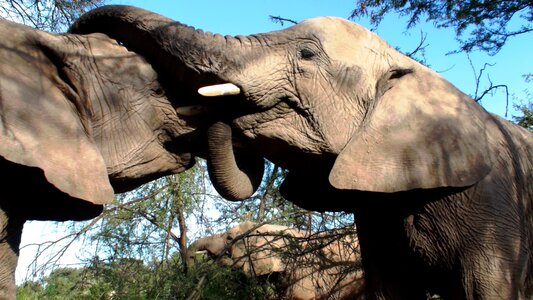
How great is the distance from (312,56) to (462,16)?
16.5 ft

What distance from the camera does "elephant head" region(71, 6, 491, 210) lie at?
3.54 metres

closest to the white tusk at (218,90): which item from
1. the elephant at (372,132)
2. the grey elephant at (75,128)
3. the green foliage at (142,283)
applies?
the elephant at (372,132)

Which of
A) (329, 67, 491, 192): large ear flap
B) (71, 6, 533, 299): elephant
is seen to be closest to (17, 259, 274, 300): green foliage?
(71, 6, 533, 299): elephant

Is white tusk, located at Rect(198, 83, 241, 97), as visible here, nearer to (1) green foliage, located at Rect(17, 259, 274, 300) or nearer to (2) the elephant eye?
(2) the elephant eye

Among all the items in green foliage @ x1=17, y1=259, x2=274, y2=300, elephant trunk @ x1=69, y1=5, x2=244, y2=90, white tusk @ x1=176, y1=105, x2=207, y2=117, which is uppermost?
elephant trunk @ x1=69, y1=5, x2=244, y2=90

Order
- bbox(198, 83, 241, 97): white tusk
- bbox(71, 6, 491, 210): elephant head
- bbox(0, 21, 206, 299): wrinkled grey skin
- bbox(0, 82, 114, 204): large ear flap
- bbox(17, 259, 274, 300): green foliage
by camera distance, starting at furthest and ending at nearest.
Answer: bbox(17, 259, 274, 300): green foliage < bbox(71, 6, 491, 210): elephant head < bbox(198, 83, 241, 97): white tusk < bbox(0, 21, 206, 299): wrinkled grey skin < bbox(0, 82, 114, 204): large ear flap

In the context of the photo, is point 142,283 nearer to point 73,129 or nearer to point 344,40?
point 73,129

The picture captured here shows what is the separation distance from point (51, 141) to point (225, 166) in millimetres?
864

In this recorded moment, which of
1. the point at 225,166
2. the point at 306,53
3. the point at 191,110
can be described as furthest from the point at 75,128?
the point at 306,53

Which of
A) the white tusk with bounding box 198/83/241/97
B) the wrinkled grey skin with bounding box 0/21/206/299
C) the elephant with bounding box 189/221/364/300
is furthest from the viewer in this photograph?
the elephant with bounding box 189/221/364/300

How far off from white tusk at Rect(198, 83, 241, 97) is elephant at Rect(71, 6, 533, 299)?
0.06 ft

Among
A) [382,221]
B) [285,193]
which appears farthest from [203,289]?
[382,221]

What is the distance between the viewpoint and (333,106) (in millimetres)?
3699

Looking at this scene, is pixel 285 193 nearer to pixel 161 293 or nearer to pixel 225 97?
pixel 225 97
